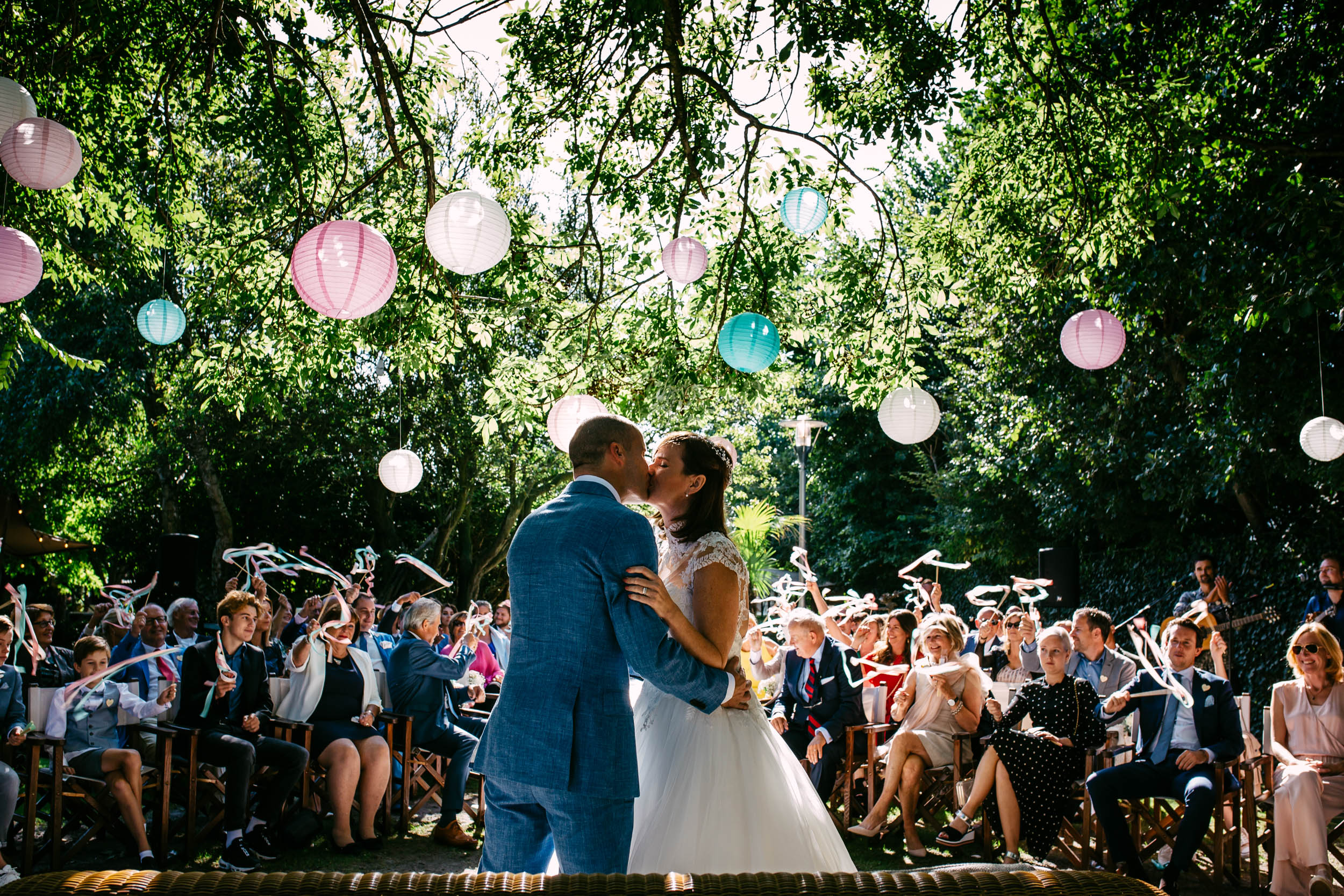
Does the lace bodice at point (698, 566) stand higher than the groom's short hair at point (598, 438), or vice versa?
the groom's short hair at point (598, 438)

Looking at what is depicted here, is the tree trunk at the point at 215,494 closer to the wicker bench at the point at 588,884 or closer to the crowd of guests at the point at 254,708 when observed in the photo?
the crowd of guests at the point at 254,708

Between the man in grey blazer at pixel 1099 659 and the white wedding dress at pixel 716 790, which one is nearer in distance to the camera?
the white wedding dress at pixel 716 790

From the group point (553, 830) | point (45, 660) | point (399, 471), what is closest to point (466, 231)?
point (553, 830)

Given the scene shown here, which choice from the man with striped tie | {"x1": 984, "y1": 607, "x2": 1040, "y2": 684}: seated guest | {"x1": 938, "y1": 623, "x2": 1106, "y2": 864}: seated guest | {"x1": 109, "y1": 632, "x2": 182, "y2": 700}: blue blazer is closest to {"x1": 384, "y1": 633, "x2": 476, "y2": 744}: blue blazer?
{"x1": 109, "y1": 632, "x2": 182, "y2": 700}: blue blazer

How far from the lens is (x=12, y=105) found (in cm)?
471

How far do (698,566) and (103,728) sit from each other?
4383 mm

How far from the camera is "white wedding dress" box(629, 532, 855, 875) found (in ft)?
8.77

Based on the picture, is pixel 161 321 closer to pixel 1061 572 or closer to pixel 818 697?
pixel 818 697

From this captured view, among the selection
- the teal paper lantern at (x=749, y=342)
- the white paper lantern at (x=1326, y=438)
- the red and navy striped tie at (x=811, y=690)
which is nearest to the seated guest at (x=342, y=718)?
the red and navy striped tie at (x=811, y=690)

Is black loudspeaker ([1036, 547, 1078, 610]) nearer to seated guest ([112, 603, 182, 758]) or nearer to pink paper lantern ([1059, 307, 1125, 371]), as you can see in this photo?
pink paper lantern ([1059, 307, 1125, 371])

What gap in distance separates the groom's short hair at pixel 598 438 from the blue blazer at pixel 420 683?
435 cm

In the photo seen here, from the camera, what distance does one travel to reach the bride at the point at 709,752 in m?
2.67

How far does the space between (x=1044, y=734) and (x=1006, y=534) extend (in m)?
12.2

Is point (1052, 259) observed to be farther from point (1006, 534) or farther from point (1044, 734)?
point (1006, 534)
